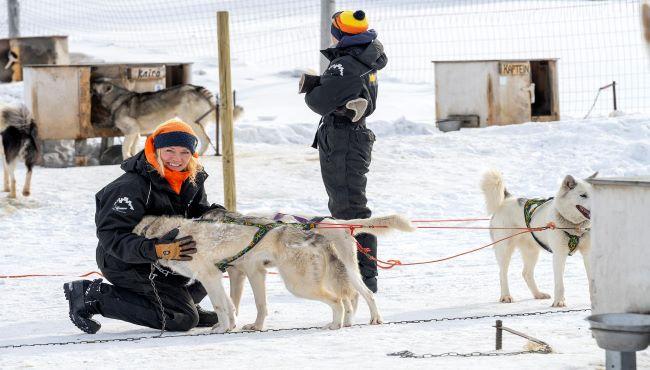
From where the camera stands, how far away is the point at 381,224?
17.6 feet

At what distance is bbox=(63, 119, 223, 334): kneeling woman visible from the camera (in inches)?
202

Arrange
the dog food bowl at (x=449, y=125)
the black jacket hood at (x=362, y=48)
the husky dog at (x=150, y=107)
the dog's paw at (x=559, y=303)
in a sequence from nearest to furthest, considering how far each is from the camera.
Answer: the dog's paw at (x=559, y=303)
the black jacket hood at (x=362, y=48)
the husky dog at (x=150, y=107)
the dog food bowl at (x=449, y=125)

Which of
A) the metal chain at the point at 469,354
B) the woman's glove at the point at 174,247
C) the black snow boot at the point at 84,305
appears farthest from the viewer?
the black snow boot at the point at 84,305

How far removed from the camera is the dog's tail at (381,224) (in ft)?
17.4

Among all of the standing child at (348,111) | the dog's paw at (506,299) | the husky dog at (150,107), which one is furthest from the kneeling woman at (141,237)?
the husky dog at (150,107)

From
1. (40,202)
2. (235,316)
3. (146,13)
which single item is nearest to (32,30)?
(146,13)

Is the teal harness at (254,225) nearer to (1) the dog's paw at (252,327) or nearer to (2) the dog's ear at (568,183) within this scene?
(1) the dog's paw at (252,327)

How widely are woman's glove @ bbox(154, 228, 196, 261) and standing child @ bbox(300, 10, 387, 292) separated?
1303 millimetres

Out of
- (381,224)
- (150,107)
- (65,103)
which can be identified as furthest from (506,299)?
(65,103)

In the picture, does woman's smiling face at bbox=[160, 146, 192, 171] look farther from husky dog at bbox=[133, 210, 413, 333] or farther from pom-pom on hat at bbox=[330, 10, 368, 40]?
pom-pom on hat at bbox=[330, 10, 368, 40]

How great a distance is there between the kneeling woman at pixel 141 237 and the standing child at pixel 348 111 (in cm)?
101

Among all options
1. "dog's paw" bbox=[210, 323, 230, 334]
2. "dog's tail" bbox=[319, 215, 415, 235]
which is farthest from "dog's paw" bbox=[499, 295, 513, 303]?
"dog's paw" bbox=[210, 323, 230, 334]

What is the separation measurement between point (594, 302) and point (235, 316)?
1.81 m

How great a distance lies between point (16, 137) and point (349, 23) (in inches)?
188
